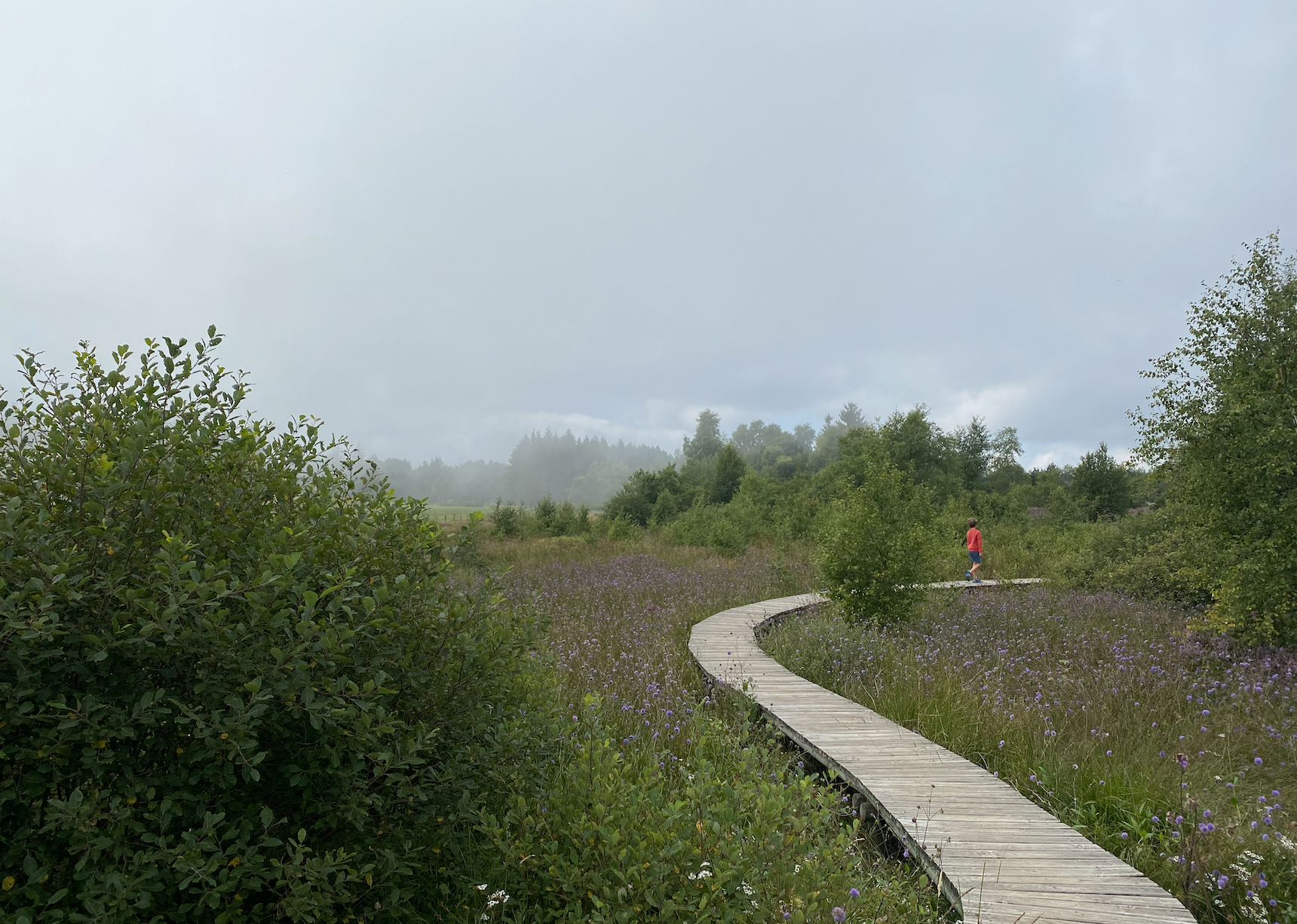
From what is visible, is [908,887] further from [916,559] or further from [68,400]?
[916,559]

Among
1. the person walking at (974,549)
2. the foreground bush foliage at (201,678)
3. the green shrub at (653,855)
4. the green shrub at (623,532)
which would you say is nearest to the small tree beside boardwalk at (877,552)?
the green shrub at (653,855)

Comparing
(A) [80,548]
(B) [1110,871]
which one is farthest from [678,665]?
(A) [80,548]

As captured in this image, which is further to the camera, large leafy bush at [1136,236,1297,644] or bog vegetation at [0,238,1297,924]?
large leafy bush at [1136,236,1297,644]

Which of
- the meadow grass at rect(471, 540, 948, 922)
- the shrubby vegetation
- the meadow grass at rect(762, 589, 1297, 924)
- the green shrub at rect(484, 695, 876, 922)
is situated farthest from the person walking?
the green shrub at rect(484, 695, 876, 922)

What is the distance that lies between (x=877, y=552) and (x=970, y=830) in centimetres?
517

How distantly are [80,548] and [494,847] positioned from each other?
1.63m

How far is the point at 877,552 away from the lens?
8336 millimetres

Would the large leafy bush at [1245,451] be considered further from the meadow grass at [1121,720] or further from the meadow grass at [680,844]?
the meadow grass at [680,844]

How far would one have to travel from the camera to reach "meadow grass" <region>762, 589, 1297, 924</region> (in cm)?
328

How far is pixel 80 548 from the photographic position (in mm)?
1922

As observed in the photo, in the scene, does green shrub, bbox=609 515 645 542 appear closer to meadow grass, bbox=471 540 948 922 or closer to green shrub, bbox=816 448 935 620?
green shrub, bbox=816 448 935 620

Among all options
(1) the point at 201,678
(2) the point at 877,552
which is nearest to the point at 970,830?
(1) the point at 201,678

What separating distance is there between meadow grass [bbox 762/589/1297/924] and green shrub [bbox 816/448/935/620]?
350 mm

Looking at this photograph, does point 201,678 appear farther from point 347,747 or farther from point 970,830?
point 970,830
